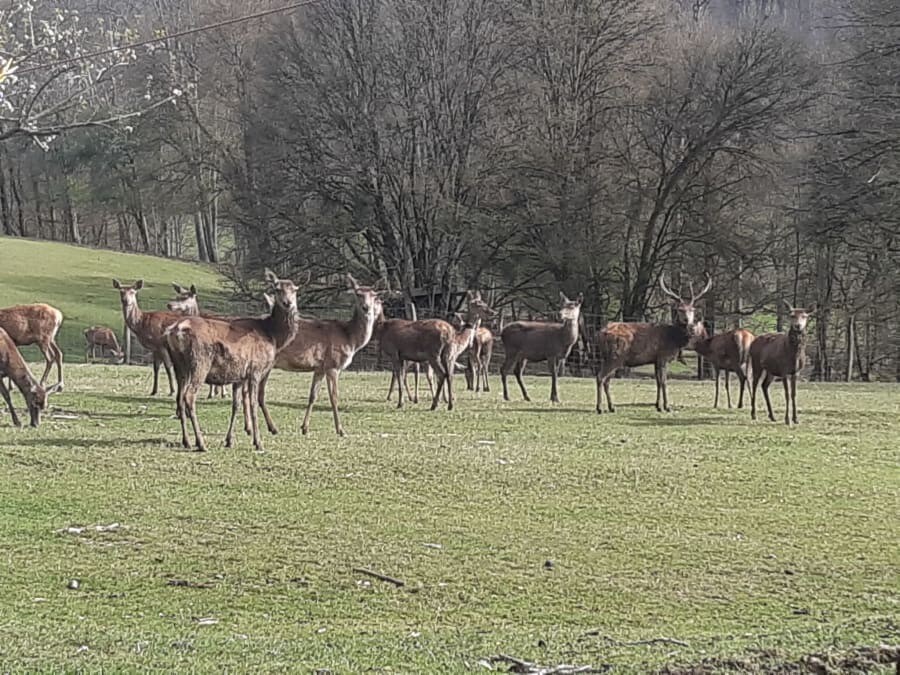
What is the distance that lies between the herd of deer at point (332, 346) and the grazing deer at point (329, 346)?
0.05 feet

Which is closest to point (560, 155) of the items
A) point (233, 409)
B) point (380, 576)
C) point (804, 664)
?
point (233, 409)

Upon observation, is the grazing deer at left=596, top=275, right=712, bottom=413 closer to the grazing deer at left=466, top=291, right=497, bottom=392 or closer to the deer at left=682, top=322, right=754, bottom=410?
the deer at left=682, top=322, right=754, bottom=410

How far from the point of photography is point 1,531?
793 centimetres

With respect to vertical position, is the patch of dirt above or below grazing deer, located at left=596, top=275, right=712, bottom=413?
below

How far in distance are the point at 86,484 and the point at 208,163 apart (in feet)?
119

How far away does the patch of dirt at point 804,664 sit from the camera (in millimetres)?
5074

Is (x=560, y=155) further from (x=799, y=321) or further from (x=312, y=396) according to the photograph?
(x=312, y=396)

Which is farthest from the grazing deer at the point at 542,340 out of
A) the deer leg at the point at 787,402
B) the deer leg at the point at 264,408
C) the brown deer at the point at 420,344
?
the deer leg at the point at 264,408

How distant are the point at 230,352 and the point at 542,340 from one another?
8709 millimetres

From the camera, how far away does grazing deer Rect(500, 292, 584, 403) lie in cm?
1838

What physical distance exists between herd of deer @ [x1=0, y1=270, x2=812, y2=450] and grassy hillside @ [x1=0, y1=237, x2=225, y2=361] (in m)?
18.3

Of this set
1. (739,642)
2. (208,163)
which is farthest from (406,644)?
(208,163)

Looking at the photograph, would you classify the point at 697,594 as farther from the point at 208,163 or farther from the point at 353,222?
the point at 208,163

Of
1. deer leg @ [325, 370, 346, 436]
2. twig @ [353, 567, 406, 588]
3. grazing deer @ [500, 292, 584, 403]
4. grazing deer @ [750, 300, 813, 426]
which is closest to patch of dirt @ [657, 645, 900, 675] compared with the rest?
twig @ [353, 567, 406, 588]
